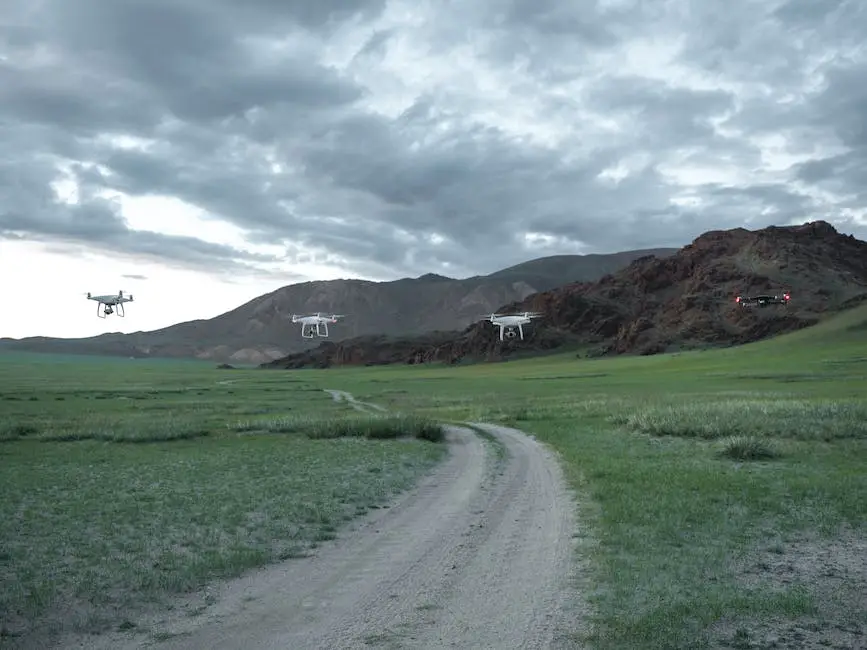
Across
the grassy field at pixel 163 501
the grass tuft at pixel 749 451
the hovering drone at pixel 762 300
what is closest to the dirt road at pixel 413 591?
the grassy field at pixel 163 501

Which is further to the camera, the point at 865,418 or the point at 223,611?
the point at 865,418

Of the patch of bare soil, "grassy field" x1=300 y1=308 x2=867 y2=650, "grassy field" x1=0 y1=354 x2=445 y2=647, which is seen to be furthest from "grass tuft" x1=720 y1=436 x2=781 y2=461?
the patch of bare soil

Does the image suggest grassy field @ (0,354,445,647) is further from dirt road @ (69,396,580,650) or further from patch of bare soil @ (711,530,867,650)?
patch of bare soil @ (711,530,867,650)

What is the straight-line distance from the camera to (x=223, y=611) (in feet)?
31.5

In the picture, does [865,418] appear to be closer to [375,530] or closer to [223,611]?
[375,530]

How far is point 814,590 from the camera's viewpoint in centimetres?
1041

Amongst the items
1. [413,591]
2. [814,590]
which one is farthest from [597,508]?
Result: [413,591]

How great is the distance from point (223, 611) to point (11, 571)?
13.6 feet

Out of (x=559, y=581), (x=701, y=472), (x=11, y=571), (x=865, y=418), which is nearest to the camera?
(x=559, y=581)

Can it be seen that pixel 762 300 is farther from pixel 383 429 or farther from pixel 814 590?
pixel 814 590

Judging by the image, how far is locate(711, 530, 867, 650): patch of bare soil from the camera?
8.44 metres

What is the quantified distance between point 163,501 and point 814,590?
13.5 meters

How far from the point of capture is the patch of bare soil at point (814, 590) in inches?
332

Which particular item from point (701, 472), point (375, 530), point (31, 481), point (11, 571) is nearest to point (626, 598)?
point (375, 530)
